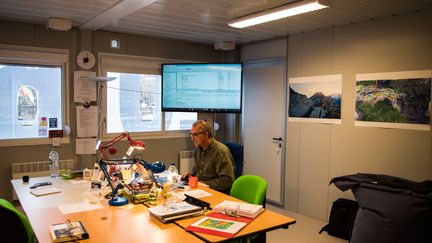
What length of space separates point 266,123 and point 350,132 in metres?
1.43

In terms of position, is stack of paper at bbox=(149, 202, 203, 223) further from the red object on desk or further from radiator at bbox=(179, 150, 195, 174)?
radiator at bbox=(179, 150, 195, 174)

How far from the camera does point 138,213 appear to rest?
255 centimetres

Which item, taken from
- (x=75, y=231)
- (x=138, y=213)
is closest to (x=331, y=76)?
(x=138, y=213)

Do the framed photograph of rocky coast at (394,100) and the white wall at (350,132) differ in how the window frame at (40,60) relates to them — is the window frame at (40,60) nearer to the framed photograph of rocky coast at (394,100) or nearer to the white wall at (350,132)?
the white wall at (350,132)

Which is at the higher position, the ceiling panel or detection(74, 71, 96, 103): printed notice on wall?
the ceiling panel

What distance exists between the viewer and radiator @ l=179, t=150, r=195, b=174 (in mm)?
5484

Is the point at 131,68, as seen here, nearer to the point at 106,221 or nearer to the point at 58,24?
the point at 58,24

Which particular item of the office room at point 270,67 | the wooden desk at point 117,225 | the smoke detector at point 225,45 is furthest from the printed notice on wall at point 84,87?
the wooden desk at point 117,225

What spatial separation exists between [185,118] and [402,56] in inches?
126

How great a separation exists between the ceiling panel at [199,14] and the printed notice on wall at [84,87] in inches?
24.2

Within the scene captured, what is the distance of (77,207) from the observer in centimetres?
266

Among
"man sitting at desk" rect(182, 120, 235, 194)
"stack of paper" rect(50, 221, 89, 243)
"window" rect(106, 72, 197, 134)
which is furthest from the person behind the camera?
"window" rect(106, 72, 197, 134)

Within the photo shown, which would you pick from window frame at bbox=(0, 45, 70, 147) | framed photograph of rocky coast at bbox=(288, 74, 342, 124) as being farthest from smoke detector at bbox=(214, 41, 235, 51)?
window frame at bbox=(0, 45, 70, 147)

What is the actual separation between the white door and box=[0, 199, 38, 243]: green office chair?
367cm
